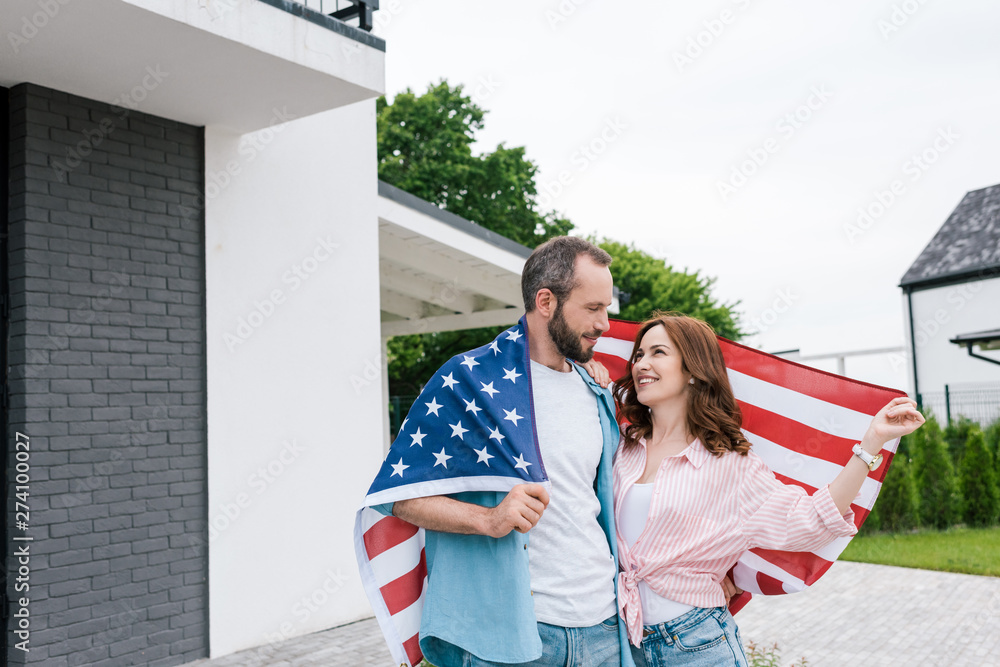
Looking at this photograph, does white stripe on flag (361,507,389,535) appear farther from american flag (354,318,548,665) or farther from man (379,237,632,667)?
man (379,237,632,667)

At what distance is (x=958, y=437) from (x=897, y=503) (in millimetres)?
1856

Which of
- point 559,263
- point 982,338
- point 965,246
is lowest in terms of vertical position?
point 559,263

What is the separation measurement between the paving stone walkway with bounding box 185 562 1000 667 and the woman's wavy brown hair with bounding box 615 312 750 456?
3.49 m

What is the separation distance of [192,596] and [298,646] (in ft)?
2.81

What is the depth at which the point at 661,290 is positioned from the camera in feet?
Result: 92.6

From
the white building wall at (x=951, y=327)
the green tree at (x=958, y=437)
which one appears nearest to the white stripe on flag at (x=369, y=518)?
the green tree at (x=958, y=437)

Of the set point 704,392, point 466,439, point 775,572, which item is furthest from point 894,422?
point 466,439

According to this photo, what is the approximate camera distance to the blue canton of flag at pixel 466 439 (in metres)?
2.16

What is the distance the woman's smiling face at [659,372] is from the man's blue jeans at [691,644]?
66 centimetres

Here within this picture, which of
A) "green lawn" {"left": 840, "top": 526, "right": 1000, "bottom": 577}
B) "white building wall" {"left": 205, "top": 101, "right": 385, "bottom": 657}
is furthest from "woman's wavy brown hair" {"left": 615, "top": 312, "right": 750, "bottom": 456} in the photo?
"green lawn" {"left": 840, "top": 526, "right": 1000, "bottom": 577}

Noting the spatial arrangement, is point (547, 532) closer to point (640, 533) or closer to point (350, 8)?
point (640, 533)

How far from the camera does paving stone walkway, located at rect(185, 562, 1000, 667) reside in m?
5.27

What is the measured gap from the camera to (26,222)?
14.4ft

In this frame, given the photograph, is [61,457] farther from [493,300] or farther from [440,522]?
[493,300]
